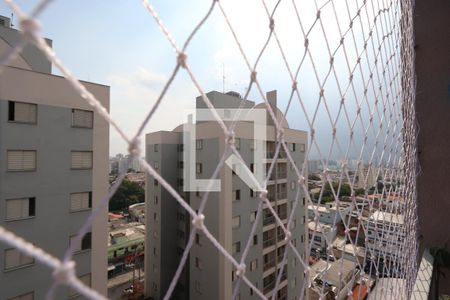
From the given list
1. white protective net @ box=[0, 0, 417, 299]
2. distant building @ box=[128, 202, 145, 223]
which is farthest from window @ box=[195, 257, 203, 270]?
distant building @ box=[128, 202, 145, 223]

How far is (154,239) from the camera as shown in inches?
199

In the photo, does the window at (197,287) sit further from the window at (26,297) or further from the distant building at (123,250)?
the distant building at (123,250)

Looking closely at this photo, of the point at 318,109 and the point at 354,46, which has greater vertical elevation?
the point at 354,46

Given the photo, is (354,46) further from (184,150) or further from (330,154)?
(184,150)

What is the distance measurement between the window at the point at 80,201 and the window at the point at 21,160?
40 cm

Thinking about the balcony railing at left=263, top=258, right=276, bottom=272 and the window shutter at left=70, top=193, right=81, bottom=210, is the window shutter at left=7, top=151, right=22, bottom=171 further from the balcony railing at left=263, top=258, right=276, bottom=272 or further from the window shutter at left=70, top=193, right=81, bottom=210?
the balcony railing at left=263, top=258, right=276, bottom=272

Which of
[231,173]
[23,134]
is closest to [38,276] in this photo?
[23,134]

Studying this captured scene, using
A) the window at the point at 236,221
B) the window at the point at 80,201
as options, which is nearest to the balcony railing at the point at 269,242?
the window at the point at 236,221

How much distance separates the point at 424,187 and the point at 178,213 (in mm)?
4463

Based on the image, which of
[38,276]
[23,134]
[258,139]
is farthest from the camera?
[258,139]

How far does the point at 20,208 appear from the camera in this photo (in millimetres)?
2020

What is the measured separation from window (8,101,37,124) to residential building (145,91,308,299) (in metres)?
1.92

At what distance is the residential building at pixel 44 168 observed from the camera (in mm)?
1956

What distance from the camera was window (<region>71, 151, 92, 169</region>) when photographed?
226cm
